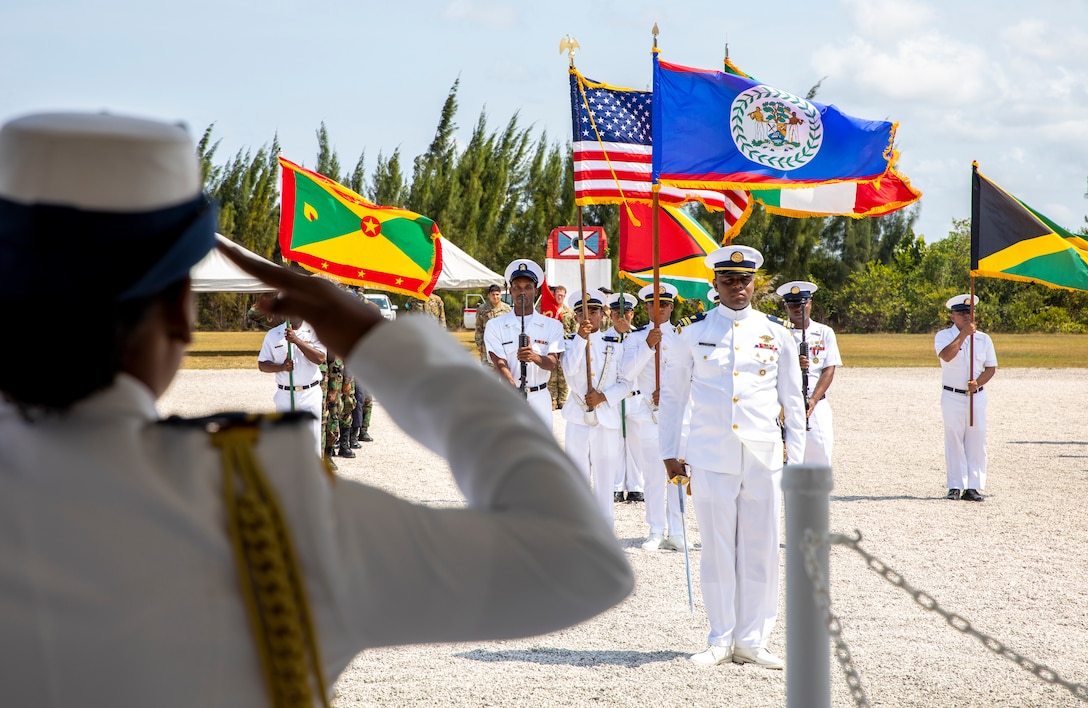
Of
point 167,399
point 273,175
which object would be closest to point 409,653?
point 167,399

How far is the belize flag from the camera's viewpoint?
26.0 feet

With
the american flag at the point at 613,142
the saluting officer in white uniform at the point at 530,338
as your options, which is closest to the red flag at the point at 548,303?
the saluting officer in white uniform at the point at 530,338

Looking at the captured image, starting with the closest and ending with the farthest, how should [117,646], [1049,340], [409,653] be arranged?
[117,646] < [409,653] < [1049,340]

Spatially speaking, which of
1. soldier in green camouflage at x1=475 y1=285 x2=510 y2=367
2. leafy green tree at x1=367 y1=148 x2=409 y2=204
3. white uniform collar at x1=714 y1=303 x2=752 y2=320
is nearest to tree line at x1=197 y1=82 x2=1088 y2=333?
leafy green tree at x1=367 y1=148 x2=409 y2=204

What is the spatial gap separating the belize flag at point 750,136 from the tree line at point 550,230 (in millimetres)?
28972

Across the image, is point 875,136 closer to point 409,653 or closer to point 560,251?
point 409,653

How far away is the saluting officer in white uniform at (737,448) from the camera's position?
5.70 m

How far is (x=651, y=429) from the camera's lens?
412 inches

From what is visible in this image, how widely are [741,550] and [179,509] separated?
16.5 ft

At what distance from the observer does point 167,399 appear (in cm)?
1925

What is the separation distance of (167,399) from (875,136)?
14.7m

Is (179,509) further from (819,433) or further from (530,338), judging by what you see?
(530,338)

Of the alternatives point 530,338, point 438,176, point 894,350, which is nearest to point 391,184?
point 438,176

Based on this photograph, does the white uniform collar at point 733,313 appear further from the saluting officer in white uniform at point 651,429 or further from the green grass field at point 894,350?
the green grass field at point 894,350
